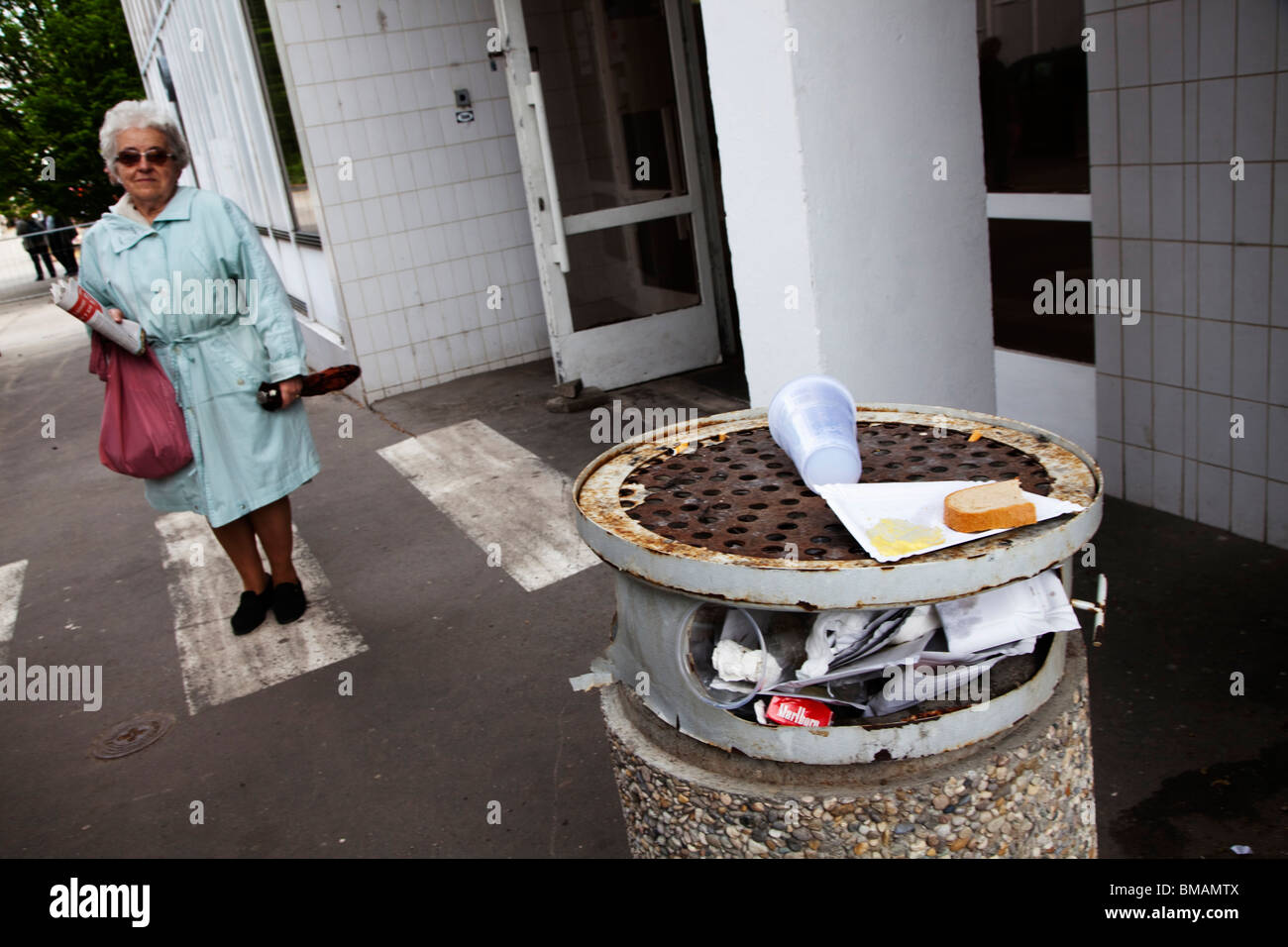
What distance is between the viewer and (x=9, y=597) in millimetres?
5230

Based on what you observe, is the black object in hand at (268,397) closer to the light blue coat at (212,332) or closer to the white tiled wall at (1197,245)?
the light blue coat at (212,332)

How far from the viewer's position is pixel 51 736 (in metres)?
3.84

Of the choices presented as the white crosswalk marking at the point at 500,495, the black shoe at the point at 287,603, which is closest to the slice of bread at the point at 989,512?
the white crosswalk marking at the point at 500,495

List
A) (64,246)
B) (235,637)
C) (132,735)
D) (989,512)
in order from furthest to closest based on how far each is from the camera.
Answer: (64,246) → (235,637) → (132,735) → (989,512)

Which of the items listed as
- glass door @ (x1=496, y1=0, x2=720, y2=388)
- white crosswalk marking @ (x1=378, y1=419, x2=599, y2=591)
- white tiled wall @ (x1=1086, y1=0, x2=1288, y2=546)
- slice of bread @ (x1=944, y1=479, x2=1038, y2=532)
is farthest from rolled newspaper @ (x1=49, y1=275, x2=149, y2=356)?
white tiled wall @ (x1=1086, y1=0, x2=1288, y2=546)

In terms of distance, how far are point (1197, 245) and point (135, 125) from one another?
3868 millimetres

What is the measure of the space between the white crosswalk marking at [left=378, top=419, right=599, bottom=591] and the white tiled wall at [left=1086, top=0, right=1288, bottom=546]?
7.91ft

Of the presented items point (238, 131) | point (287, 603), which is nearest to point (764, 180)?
point (287, 603)

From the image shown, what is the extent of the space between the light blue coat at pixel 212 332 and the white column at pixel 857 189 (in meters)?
1.82

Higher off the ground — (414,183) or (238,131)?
(238,131)

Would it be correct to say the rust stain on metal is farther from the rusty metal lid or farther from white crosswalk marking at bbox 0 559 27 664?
white crosswalk marking at bbox 0 559 27 664

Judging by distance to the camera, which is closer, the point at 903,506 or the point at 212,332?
the point at 903,506

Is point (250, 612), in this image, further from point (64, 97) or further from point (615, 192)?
point (64, 97)
